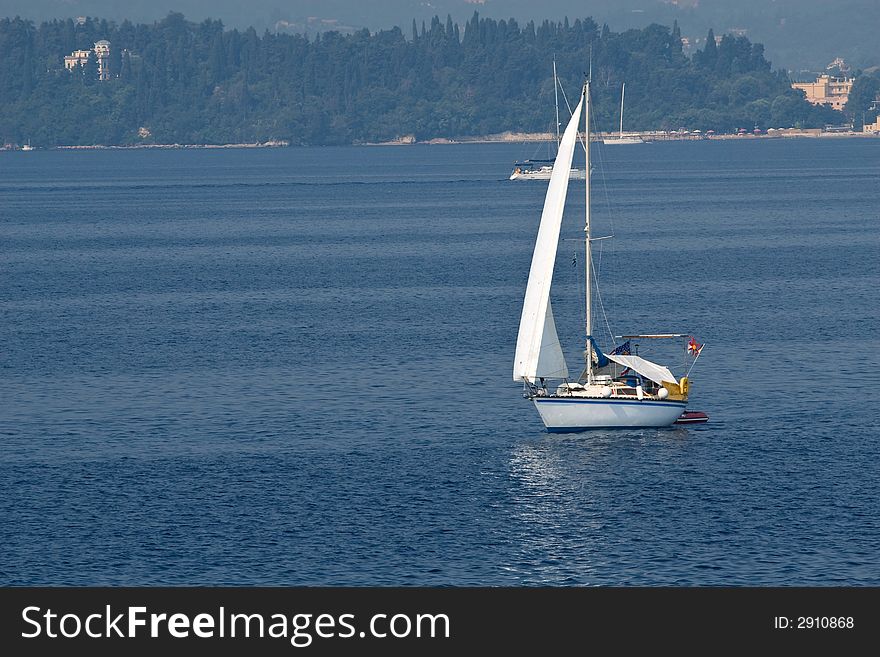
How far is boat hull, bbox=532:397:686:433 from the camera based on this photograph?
86312mm

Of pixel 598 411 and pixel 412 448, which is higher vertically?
Answer: pixel 598 411

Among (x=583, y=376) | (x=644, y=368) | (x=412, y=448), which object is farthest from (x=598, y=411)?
(x=412, y=448)

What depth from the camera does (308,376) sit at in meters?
106

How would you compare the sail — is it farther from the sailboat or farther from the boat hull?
the boat hull

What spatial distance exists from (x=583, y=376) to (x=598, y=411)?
3350 millimetres

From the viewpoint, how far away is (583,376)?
89062 millimetres

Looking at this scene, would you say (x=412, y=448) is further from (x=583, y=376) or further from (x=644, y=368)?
(x=644, y=368)

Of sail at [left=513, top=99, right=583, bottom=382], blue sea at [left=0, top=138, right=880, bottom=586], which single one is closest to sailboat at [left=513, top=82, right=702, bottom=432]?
sail at [left=513, top=99, right=583, bottom=382]

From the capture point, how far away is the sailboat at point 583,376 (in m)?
86.4

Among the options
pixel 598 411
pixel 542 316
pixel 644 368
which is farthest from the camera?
pixel 542 316

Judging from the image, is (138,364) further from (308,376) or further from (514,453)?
(514,453)
